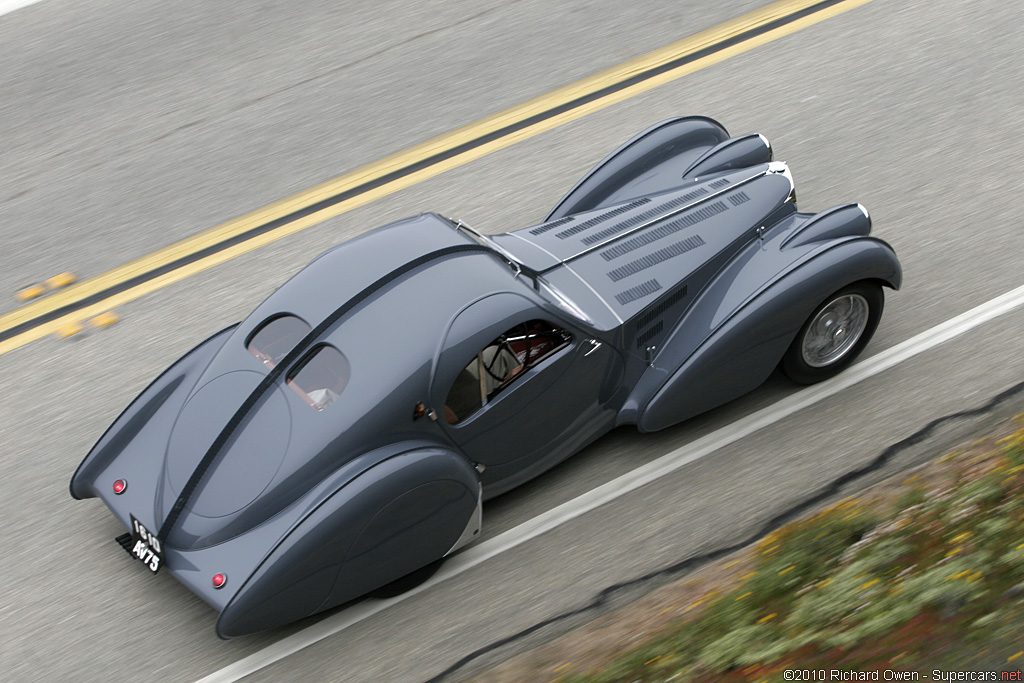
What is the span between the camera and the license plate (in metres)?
5.34

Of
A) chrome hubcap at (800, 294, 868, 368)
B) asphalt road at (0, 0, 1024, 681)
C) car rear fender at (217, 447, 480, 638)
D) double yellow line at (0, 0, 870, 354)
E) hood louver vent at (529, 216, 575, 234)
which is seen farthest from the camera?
double yellow line at (0, 0, 870, 354)

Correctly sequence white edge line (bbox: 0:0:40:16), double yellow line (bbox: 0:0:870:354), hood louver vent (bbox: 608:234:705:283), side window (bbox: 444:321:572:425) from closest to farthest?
side window (bbox: 444:321:572:425)
hood louver vent (bbox: 608:234:705:283)
double yellow line (bbox: 0:0:870:354)
white edge line (bbox: 0:0:40:16)

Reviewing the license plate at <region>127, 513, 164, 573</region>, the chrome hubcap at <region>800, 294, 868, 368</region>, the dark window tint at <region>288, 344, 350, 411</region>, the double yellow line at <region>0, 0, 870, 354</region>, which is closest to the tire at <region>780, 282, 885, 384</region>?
the chrome hubcap at <region>800, 294, 868, 368</region>

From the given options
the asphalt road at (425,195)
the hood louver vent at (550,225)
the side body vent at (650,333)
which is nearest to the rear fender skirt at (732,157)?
the asphalt road at (425,195)

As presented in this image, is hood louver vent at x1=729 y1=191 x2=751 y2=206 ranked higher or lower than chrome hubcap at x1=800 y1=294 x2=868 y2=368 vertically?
higher

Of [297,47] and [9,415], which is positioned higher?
[297,47]

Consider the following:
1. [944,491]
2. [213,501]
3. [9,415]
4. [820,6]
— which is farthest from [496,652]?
[820,6]

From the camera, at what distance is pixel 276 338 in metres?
5.64

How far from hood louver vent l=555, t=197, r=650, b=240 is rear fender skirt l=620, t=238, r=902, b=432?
102 cm

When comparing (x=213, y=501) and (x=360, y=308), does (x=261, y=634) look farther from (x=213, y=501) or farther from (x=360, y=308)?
(x=360, y=308)

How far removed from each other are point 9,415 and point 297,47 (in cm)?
455

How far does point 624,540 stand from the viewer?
593cm

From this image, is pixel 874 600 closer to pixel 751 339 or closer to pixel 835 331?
pixel 751 339

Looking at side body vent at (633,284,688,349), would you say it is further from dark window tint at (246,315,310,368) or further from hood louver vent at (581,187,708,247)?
dark window tint at (246,315,310,368)
